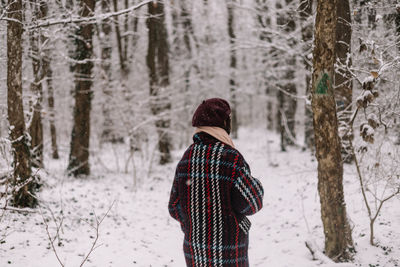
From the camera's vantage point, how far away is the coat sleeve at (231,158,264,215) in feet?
7.86

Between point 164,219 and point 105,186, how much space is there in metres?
2.72

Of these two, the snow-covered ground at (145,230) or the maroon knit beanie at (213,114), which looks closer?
the maroon knit beanie at (213,114)

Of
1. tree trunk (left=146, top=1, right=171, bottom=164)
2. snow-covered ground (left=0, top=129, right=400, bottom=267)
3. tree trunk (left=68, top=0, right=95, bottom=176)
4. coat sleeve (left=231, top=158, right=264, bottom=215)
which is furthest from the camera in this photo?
tree trunk (left=146, top=1, right=171, bottom=164)

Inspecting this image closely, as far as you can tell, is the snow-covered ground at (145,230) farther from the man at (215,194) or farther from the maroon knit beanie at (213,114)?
the maroon knit beanie at (213,114)

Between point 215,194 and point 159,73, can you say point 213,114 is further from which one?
point 159,73

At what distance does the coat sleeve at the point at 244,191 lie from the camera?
2.39 m

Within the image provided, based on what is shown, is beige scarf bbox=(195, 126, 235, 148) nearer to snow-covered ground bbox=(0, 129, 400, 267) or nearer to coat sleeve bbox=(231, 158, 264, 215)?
coat sleeve bbox=(231, 158, 264, 215)

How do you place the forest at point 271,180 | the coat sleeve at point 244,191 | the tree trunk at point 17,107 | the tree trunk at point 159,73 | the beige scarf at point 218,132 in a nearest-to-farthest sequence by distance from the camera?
1. the coat sleeve at point 244,191
2. the beige scarf at point 218,132
3. the forest at point 271,180
4. the tree trunk at point 17,107
5. the tree trunk at point 159,73

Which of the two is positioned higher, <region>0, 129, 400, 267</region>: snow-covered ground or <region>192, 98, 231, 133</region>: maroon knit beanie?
<region>192, 98, 231, 133</region>: maroon knit beanie

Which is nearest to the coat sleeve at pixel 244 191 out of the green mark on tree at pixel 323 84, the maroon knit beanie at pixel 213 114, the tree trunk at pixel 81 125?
the maroon knit beanie at pixel 213 114

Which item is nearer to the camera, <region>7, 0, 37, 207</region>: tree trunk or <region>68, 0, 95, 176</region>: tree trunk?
<region>7, 0, 37, 207</region>: tree trunk

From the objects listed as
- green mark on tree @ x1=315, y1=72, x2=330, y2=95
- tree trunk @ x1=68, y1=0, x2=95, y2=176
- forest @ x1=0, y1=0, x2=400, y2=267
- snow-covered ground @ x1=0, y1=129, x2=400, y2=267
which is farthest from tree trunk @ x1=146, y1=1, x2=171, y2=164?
green mark on tree @ x1=315, y1=72, x2=330, y2=95

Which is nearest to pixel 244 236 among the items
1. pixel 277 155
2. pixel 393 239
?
pixel 393 239

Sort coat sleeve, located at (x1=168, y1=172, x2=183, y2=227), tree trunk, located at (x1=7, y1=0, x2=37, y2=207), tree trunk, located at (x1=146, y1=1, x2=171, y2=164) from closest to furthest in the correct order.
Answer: coat sleeve, located at (x1=168, y1=172, x2=183, y2=227) → tree trunk, located at (x1=7, y1=0, x2=37, y2=207) → tree trunk, located at (x1=146, y1=1, x2=171, y2=164)
